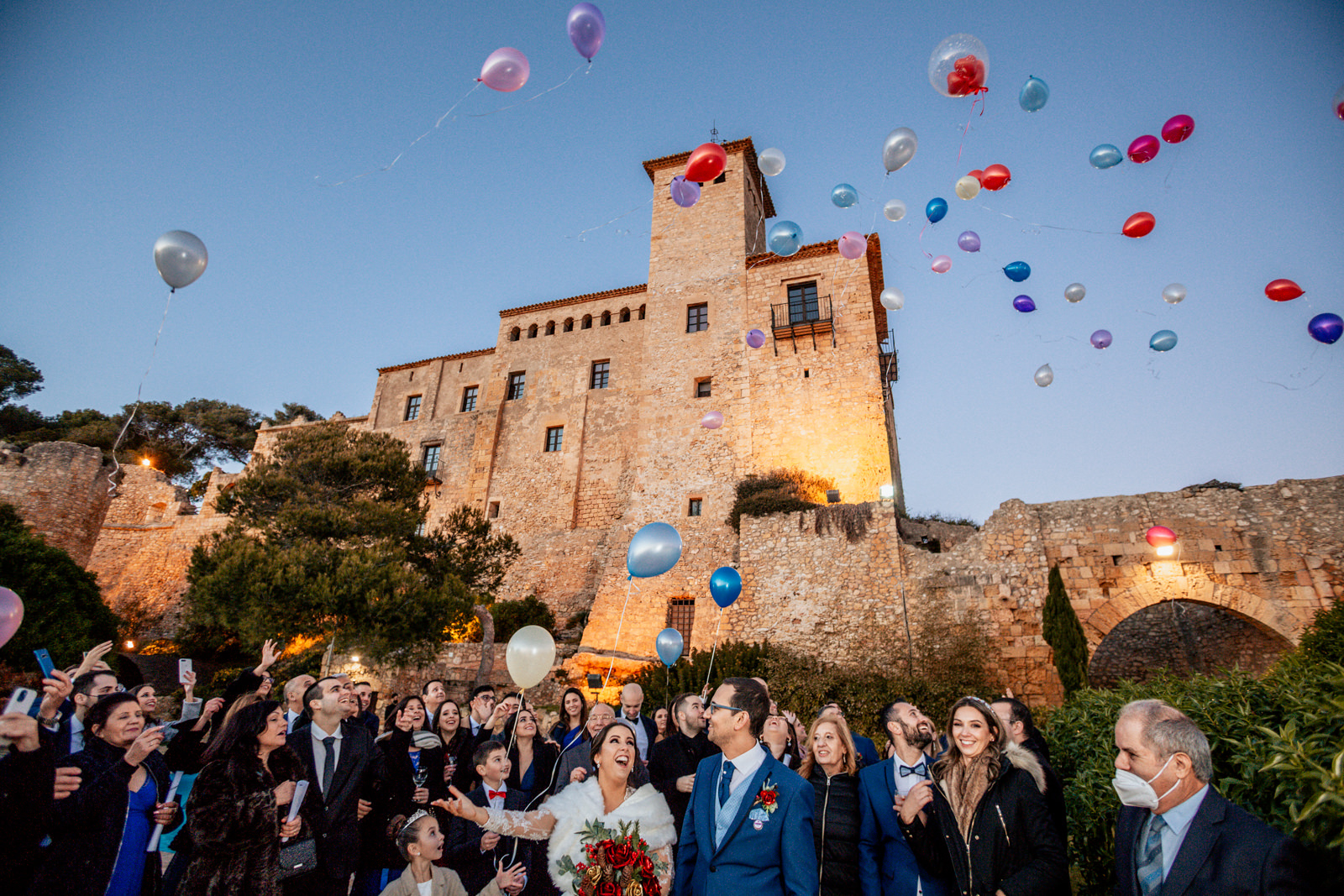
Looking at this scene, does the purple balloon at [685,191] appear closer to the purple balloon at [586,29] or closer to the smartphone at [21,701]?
the purple balloon at [586,29]

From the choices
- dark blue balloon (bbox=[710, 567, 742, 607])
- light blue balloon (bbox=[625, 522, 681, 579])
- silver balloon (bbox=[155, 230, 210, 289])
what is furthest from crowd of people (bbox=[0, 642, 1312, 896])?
dark blue balloon (bbox=[710, 567, 742, 607])

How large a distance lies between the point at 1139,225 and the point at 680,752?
843 centimetres

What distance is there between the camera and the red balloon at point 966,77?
21.6 ft

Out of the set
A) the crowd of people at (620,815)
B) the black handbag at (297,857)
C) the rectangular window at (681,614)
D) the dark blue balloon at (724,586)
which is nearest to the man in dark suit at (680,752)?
the crowd of people at (620,815)

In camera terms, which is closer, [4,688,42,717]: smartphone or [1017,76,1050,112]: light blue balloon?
[4,688,42,717]: smartphone

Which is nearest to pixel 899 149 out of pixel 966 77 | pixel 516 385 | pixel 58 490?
pixel 966 77

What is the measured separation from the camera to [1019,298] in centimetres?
907

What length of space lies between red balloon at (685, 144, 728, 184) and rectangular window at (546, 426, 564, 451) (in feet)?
42.4

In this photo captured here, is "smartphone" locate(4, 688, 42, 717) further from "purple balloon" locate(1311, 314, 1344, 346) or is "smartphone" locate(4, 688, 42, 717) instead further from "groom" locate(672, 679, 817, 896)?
"purple balloon" locate(1311, 314, 1344, 346)

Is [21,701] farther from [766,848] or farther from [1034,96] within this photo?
[1034,96]

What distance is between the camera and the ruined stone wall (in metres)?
18.3

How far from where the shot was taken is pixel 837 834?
2.69 m

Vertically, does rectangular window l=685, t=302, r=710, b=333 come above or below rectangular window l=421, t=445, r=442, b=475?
above

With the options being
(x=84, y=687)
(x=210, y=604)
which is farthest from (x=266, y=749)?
(x=210, y=604)
